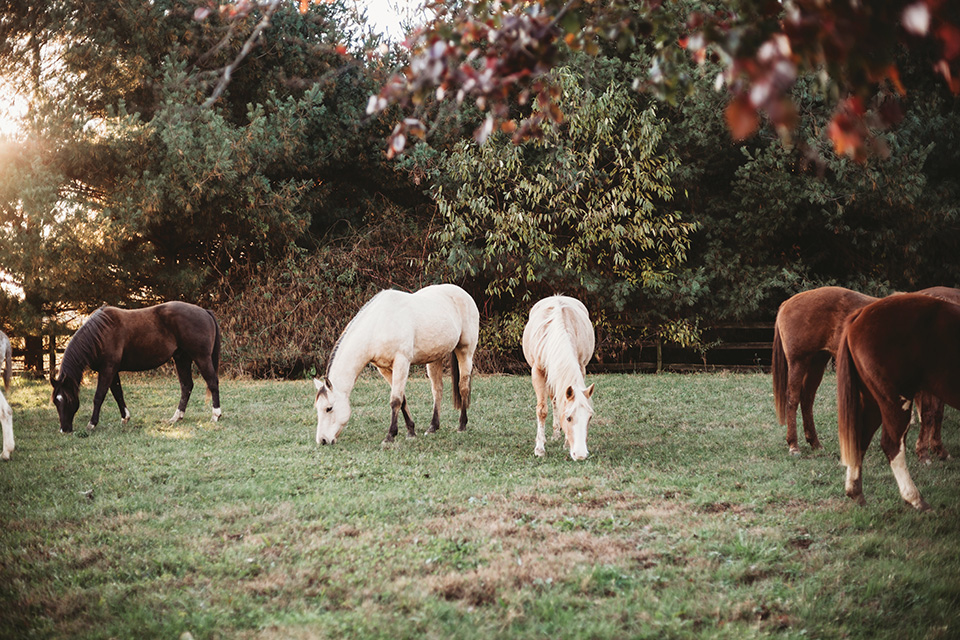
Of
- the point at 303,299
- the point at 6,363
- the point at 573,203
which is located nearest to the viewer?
the point at 6,363

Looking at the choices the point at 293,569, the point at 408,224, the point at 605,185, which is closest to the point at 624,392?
the point at 605,185

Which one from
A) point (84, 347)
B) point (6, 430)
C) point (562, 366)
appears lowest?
point (6, 430)

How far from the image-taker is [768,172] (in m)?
13.8

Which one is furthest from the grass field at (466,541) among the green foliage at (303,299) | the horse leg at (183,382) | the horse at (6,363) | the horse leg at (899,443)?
the green foliage at (303,299)

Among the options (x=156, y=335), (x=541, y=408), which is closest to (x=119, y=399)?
(x=156, y=335)

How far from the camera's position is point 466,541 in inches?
155

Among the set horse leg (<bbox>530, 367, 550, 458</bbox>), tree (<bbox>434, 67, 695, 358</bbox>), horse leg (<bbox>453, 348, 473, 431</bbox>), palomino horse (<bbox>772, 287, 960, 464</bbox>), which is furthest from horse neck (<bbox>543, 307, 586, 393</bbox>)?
tree (<bbox>434, 67, 695, 358</bbox>)

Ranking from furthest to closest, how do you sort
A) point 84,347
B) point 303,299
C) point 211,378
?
point 303,299
point 211,378
point 84,347

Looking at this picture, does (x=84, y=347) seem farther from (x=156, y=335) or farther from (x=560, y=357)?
(x=560, y=357)

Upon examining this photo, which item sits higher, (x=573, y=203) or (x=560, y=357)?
(x=573, y=203)

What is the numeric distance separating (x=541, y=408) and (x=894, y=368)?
128 inches

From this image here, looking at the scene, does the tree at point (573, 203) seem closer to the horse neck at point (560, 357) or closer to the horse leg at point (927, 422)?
the horse neck at point (560, 357)

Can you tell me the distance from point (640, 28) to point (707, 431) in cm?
596

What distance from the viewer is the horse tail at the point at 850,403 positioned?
444 centimetres
